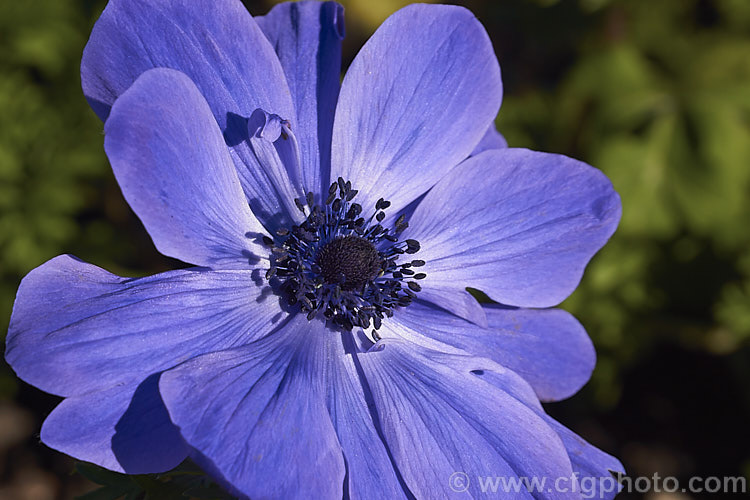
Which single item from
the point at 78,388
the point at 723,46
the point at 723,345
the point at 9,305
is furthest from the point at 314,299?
the point at 723,46

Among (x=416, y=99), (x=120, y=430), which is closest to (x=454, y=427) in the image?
(x=120, y=430)

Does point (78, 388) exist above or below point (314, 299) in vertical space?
below

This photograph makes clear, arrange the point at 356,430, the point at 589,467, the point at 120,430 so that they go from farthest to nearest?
1. the point at 589,467
2. the point at 356,430
3. the point at 120,430

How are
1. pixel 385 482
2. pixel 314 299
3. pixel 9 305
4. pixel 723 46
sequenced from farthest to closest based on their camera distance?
pixel 723 46, pixel 9 305, pixel 314 299, pixel 385 482

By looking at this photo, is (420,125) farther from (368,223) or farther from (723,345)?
(723,345)

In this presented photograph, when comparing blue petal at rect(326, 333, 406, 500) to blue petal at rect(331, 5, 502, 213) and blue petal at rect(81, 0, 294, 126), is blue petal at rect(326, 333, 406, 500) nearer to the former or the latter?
blue petal at rect(331, 5, 502, 213)

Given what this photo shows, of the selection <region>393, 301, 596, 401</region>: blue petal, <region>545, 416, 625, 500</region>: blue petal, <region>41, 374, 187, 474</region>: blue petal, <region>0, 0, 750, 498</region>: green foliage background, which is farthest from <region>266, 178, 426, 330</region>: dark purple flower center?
<region>0, 0, 750, 498</region>: green foliage background

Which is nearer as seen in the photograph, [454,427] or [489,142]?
[454,427]

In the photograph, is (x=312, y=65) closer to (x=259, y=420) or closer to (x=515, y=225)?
(x=515, y=225)

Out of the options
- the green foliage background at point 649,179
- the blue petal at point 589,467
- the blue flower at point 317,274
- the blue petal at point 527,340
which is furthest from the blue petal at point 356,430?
the green foliage background at point 649,179
